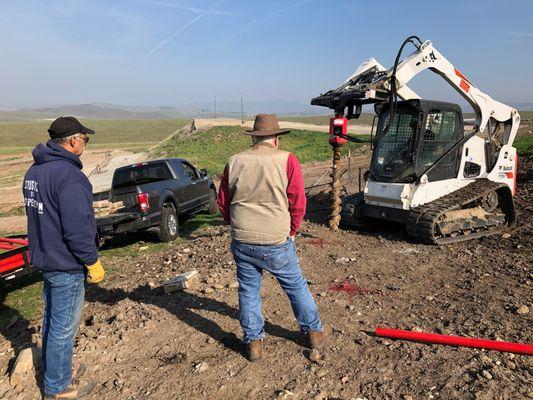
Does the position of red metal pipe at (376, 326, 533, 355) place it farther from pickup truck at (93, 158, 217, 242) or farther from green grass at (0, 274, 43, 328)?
pickup truck at (93, 158, 217, 242)

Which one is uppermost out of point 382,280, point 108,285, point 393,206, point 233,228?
point 233,228

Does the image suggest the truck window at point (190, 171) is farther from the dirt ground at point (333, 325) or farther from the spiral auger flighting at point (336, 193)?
the spiral auger flighting at point (336, 193)

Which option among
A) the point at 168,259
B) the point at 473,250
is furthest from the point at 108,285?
the point at 473,250

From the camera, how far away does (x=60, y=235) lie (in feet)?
11.4

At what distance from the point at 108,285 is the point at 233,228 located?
13.8 feet

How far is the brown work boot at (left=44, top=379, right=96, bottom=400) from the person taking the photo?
12.3ft

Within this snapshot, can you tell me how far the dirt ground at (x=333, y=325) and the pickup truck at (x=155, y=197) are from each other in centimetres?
129

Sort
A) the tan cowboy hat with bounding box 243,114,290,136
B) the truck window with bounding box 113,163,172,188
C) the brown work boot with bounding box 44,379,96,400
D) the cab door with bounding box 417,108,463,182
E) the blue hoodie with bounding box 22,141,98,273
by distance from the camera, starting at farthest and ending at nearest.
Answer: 1. the truck window with bounding box 113,163,172,188
2. the cab door with bounding box 417,108,463,182
3. the tan cowboy hat with bounding box 243,114,290,136
4. the brown work boot with bounding box 44,379,96,400
5. the blue hoodie with bounding box 22,141,98,273

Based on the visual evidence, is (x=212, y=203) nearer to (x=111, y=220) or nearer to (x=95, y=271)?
(x=111, y=220)

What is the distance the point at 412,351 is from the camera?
423cm

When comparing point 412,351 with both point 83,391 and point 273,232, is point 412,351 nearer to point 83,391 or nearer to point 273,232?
point 273,232

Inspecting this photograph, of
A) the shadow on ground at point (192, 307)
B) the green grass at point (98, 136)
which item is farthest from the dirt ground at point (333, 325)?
the green grass at point (98, 136)

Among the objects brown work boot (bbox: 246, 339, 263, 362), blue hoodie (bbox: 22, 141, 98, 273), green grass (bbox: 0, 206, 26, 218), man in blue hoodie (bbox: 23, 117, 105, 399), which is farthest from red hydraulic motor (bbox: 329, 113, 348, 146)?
green grass (bbox: 0, 206, 26, 218)

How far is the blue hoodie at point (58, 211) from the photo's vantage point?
11.1 ft
